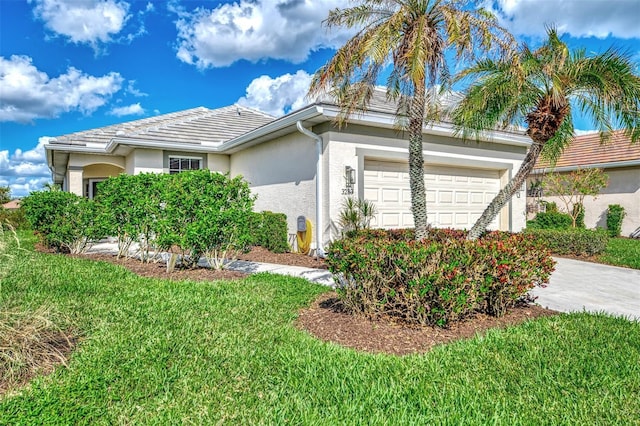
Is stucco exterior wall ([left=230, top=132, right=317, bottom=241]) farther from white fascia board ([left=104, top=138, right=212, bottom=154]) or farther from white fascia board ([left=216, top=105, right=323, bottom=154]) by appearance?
white fascia board ([left=104, top=138, right=212, bottom=154])

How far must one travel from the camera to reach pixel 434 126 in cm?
1061

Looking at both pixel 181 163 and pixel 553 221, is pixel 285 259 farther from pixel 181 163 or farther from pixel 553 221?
pixel 553 221

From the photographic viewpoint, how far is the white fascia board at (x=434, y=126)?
8.90m

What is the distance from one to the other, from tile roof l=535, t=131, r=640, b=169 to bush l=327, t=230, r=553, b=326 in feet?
37.7

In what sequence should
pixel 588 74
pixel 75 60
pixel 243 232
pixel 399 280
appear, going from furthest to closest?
pixel 75 60
pixel 243 232
pixel 588 74
pixel 399 280

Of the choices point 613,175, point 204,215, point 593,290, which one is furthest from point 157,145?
point 613,175

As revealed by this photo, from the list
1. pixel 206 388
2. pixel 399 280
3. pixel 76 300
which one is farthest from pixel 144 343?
pixel 399 280

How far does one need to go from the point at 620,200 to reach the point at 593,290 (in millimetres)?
12206

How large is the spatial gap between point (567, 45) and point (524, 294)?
369 cm

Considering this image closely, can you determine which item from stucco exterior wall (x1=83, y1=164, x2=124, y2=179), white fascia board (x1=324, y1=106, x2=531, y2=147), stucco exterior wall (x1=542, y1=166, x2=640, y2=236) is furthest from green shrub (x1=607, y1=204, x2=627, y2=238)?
stucco exterior wall (x1=83, y1=164, x2=124, y2=179)

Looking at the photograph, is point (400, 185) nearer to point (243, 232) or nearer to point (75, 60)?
point (243, 232)

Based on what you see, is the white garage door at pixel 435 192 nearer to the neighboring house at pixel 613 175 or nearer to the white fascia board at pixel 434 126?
the white fascia board at pixel 434 126

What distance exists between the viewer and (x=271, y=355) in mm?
3688

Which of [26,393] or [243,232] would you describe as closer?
[26,393]
